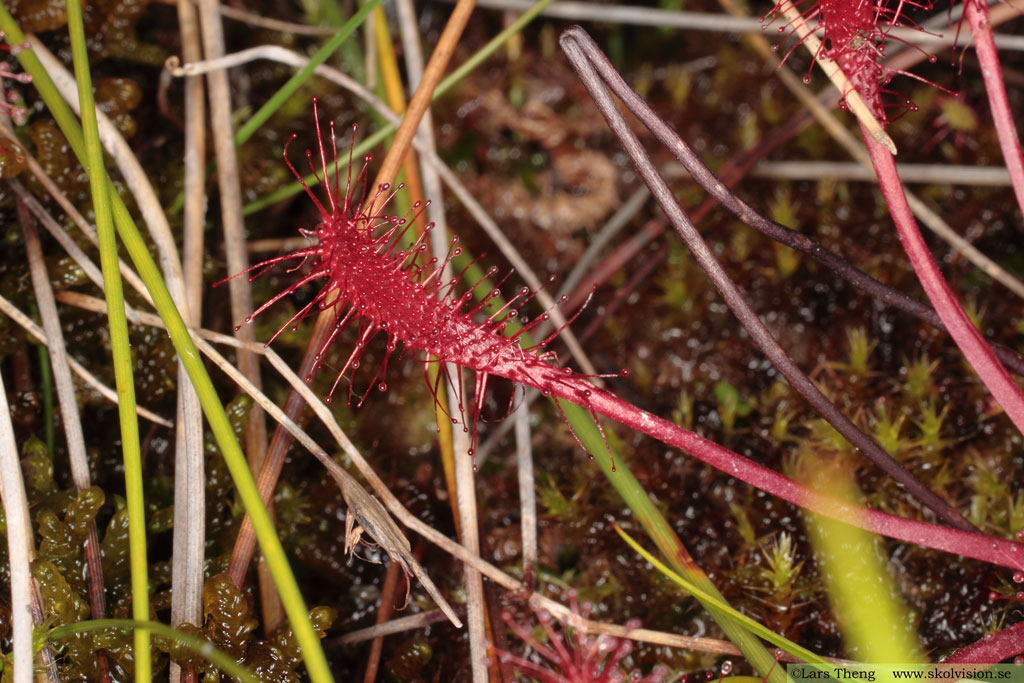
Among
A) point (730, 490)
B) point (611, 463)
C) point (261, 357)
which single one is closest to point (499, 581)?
point (611, 463)

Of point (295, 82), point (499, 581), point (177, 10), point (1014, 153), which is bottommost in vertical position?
point (499, 581)

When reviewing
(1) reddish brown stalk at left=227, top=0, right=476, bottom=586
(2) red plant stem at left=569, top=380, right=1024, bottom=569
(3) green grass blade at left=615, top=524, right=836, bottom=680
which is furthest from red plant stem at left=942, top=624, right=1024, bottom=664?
(1) reddish brown stalk at left=227, top=0, right=476, bottom=586

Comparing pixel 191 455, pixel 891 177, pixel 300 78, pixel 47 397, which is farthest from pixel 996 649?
pixel 47 397

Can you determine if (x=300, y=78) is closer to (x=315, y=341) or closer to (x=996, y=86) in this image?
(x=315, y=341)

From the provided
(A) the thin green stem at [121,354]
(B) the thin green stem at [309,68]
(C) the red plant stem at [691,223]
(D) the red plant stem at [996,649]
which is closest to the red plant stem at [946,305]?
(C) the red plant stem at [691,223]

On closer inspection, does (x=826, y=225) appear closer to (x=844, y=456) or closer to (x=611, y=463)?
(x=844, y=456)
